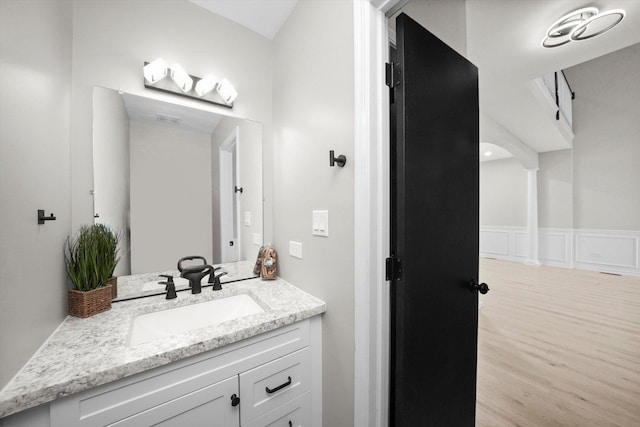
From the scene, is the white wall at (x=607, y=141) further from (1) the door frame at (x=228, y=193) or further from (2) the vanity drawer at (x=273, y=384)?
(1) the door frame at (x=228, y=193)

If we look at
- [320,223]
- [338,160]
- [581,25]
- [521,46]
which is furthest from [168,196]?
[581,25]

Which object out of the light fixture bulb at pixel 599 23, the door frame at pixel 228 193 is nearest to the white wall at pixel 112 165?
the door frame at pixel 228 193

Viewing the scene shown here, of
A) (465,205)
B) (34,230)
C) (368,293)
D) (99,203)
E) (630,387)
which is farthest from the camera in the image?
(630,387)

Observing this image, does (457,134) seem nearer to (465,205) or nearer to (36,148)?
(465,205)

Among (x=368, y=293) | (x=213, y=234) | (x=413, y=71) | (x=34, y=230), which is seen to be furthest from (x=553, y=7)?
(x=34, y=230)

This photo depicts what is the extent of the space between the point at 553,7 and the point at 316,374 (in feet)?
10.7

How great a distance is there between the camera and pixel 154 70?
1.31 m

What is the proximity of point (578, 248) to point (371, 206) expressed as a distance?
737 centimetres

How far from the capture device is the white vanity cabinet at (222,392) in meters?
0.71

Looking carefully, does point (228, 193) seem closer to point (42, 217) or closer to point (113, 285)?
point (113, 285)

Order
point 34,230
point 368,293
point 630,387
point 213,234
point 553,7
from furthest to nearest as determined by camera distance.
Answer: point 553,7 < point 630,387 < point 213,234 < point 368,293 < point 34,230

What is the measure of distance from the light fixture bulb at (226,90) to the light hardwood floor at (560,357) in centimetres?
270

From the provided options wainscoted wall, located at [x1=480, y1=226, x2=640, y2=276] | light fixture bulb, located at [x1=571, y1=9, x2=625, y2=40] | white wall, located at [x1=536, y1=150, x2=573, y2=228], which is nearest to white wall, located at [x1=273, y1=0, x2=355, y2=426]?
light fixture bulb, located at [x1=571, y1=9, x2=625, y2=40]

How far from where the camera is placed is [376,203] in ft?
3.27
